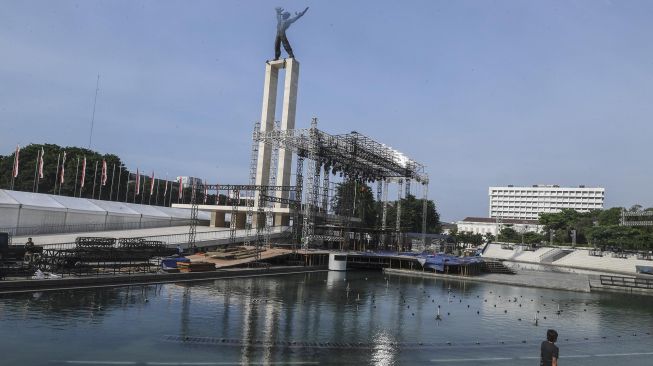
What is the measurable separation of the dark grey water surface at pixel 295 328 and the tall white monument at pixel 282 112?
34.3 metres

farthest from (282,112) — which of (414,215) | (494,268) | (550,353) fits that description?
(550,353)

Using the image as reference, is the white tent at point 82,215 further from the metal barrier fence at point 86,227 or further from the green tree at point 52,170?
the green tree at point 52,170

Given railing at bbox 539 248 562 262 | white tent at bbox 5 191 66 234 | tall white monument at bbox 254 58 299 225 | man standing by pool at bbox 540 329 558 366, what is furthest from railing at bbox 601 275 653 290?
white tent at bbox 5 191 66 234

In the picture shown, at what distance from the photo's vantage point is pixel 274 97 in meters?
67.3

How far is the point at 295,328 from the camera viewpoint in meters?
18.4

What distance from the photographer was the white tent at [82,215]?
158 ft

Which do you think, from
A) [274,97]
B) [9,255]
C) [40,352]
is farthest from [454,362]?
[274,97]

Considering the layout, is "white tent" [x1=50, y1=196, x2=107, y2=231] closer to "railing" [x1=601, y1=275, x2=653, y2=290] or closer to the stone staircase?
the stone staircase

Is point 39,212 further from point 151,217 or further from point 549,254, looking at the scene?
point 549,254

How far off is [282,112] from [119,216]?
24.9 meters

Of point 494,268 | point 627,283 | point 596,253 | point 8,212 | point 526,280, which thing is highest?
point 8,212

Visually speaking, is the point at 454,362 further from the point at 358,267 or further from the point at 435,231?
the point at 435,231

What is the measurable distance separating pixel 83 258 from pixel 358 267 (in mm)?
30450

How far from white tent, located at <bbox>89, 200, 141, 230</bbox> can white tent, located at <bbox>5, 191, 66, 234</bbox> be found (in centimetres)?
565
